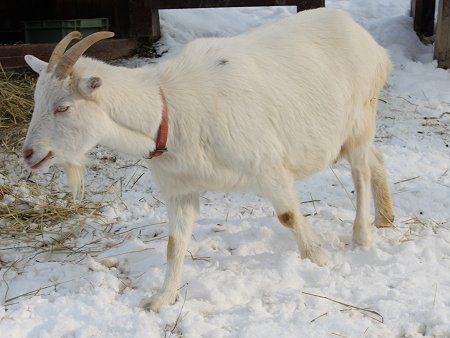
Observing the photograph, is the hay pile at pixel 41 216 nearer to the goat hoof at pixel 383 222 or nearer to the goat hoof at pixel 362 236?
the goat hoof at pixel 362 236

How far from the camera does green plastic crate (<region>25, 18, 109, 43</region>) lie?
6.30m

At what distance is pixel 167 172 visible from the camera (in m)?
3.00

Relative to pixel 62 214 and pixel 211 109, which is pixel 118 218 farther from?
pixel 211 109

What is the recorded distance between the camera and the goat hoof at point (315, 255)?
3.30 metres

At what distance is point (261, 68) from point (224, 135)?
1.51 feet

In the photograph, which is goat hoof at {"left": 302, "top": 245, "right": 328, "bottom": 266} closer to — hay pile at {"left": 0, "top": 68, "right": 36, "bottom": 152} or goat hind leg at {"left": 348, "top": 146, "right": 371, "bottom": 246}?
goat hind leg at {"left": 348, "top": 146, "right": 371, "bottom": 246}

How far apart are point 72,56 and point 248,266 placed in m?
1.40

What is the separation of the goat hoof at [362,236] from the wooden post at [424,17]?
406 centimetres

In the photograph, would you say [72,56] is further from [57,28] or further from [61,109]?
[57,28]

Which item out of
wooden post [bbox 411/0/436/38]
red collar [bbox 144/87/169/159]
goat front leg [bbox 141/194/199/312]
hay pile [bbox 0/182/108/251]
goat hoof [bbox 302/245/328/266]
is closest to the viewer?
red collar [bbox 144/87/169/159]

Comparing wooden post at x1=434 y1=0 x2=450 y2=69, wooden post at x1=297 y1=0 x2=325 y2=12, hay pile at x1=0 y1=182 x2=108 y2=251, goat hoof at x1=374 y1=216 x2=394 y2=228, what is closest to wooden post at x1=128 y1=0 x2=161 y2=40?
wooden post at x1=297 y1=0 x2=325 y2=12

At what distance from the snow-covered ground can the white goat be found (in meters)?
0.19

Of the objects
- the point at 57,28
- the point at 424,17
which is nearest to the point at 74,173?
the point at 57,28

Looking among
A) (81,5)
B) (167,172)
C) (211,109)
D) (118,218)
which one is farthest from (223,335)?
(81,5)
